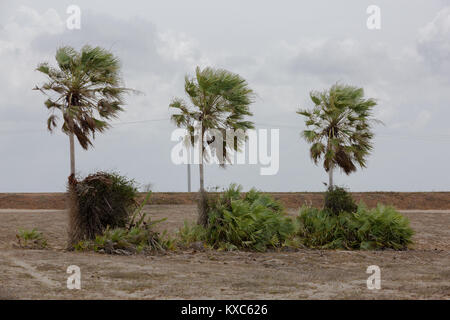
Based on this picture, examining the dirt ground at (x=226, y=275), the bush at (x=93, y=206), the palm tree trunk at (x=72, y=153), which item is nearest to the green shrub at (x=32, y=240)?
the dirt ground at (x=226, y=275)

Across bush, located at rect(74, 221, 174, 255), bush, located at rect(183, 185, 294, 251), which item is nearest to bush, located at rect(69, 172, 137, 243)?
bush, located at rect(74, 221, 174, 255)

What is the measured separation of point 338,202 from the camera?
746 inches

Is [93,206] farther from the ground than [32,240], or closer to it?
farther from the ground

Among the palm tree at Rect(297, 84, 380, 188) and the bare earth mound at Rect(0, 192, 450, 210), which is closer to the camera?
the palm tree at Rect(297, 84, 380, 188)

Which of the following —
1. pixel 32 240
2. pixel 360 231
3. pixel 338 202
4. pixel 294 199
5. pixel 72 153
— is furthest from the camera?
pixel 294 199

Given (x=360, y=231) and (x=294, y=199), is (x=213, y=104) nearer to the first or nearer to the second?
(x=360, y=231)

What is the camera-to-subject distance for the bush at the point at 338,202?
18938 millimetres

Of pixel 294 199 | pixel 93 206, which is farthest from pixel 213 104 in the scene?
pixel 294 199

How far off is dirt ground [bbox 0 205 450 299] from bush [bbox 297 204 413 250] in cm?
90

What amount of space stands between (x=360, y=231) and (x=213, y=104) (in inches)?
272

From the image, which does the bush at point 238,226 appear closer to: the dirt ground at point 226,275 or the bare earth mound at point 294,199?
the dirt ground at point 226,275

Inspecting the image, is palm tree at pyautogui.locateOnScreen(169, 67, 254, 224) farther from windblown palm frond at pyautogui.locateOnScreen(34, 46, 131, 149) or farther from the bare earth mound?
the bare earth mound

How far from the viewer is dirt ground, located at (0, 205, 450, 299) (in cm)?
899
